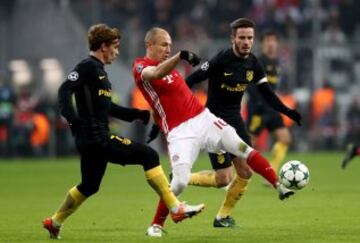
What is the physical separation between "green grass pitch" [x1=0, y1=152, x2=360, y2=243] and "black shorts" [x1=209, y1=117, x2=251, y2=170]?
67cm

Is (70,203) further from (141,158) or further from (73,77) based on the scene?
(73,77)

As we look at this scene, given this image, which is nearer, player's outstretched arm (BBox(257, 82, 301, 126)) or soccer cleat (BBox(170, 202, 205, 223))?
soccer cleat (BBox(170, 202, 205, 223))

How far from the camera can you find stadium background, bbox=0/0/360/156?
2831 cm

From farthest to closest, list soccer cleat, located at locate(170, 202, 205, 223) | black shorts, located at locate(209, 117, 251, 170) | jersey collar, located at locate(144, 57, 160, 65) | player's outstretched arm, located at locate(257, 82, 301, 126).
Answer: black shorts, located at locate(209, 117, 251, 170) < player's outstretched arm, located at locate(257, 82, 301, 126) < jersey collar, located at locate(144, 57, 160, 65) < soccer cleat, located at locate(170, 202, 205, 223)

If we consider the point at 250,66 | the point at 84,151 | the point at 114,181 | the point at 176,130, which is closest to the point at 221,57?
the point at 250,66

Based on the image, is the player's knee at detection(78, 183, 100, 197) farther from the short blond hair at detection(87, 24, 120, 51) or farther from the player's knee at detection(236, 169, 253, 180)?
the player's knee at detection(236, 169, 253, 180)

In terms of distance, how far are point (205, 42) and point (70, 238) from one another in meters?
17.6

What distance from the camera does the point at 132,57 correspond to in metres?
28.2

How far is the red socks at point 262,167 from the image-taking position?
35.0 feet

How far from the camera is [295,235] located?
10711mm

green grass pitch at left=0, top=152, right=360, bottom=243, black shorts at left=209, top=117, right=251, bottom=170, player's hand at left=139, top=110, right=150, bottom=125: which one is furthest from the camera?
black shorts at left=209, top=117, right=251, bottom=170

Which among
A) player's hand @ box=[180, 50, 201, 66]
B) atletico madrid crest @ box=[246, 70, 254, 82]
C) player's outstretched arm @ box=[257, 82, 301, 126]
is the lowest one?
player's outstretched arm @ box=[257, 82, 301, 126]

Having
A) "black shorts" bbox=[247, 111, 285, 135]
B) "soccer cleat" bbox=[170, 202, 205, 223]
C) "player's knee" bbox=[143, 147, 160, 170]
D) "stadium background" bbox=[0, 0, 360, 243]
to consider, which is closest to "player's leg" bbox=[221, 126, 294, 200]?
"player's knee" bbox=[143, 147, 160, 170]

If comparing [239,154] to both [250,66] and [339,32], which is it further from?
[339,32]
